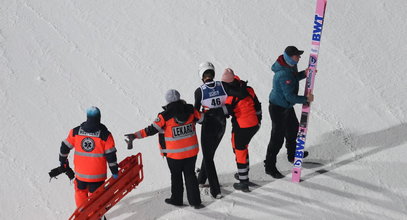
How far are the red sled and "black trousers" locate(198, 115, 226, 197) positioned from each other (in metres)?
0.89

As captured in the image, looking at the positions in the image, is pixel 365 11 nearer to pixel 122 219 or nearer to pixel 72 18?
pixel 72 18

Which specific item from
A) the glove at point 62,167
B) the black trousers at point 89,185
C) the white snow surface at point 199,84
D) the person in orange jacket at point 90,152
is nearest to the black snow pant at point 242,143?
the white snow surface at point 199,84

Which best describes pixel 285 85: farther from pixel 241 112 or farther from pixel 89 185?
pixel 89 185

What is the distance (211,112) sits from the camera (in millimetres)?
7012

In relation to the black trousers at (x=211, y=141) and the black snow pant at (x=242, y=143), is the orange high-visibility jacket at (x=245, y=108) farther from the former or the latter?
the black trousers at (x=211, y=141)

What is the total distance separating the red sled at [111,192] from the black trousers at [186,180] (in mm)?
495

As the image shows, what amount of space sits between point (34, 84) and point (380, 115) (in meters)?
6.08

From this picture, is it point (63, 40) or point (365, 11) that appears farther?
point (365, 11)

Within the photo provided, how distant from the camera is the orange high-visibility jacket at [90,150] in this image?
6.26 metres

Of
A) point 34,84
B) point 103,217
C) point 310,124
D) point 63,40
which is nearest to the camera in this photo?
point 103,217

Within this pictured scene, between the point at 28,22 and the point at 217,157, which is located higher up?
the point at 28,22

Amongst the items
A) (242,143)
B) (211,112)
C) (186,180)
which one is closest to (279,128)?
(242,143)

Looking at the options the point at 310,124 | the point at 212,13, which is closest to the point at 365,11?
the point at 212,13

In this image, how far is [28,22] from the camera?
10977 millimetres
